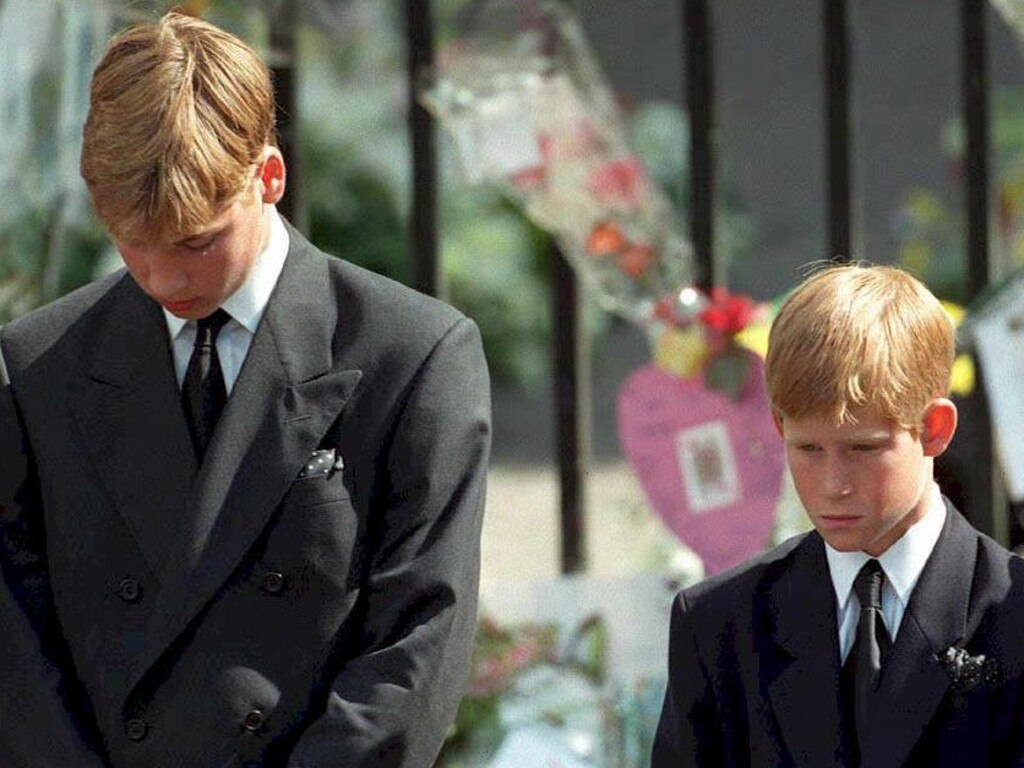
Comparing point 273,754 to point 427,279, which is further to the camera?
point 427,279

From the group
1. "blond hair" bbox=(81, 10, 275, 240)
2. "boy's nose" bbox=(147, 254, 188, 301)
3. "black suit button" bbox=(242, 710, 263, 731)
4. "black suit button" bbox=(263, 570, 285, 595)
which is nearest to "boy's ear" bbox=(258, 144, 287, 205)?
"blond hair" bbox=(81, 10, 275, 240)

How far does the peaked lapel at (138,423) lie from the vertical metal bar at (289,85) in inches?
48.4

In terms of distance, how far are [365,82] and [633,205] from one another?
3160 mm

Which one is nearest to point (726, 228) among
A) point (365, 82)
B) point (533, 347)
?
point (533, 347)

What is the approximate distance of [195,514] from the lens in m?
2.51

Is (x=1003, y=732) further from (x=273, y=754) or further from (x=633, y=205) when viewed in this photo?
(x=633, y=205)

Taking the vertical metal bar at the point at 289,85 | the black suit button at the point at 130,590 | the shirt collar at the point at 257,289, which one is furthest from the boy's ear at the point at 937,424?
the vertical metal bar at the point at 289,85

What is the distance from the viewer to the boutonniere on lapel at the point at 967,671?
234cm

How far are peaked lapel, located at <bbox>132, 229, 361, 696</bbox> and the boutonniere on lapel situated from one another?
2.32 feet

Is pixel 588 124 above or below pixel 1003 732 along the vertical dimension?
above

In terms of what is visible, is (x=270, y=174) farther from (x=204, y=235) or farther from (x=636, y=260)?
(x=636, y=260)

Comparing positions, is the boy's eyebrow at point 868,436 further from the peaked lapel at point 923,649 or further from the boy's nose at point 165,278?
the boy's nose at point 165,278

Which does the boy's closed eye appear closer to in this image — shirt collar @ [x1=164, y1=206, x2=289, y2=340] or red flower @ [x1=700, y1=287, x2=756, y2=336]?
shirt collar @ [x1=164, y1=206, x2=289, y2=340]

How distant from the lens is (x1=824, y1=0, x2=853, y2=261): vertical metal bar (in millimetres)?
3738
